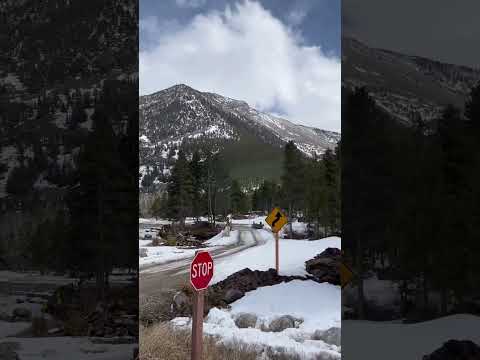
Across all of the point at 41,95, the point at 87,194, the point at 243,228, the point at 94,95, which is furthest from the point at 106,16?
the point at 243,228

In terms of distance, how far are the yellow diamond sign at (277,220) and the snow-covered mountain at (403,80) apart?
2271 millimetres

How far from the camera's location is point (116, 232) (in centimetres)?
276

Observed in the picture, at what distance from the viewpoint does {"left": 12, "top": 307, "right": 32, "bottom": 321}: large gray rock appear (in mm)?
2498

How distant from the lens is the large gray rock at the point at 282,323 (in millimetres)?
3970

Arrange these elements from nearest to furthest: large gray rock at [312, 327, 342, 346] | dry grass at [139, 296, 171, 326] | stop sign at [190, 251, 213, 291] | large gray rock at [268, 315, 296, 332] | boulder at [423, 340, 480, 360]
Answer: boulder at [423, 340, 480, 360] → stop sign at [190, 251, 213, 291] → large gray rock at [312, 327, 342, 346] → large gray rock at [268, 315, 296, 332] → dry grass at [139, 296, 171, 326]

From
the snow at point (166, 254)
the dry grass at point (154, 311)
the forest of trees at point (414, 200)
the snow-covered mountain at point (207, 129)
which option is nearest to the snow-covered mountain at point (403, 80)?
the forest of trees at point (414, 200)

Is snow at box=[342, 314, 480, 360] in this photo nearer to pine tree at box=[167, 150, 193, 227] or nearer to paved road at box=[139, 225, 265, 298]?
paved road at box=[139, 225, 265, 298]

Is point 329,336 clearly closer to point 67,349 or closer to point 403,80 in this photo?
point 67,349

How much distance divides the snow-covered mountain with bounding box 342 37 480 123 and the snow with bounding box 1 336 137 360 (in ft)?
8.57

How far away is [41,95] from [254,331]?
3052 millimetres

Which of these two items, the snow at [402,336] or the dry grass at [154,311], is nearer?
the snow at [402,336]

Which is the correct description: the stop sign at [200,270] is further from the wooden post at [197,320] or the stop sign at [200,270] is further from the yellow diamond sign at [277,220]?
the yellow diamond sign at [277,220]

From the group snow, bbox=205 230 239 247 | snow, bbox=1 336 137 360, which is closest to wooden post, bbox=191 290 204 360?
snow, bbox=1 336 137 360

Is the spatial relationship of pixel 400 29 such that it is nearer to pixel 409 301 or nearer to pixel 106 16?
pixel 409 301
